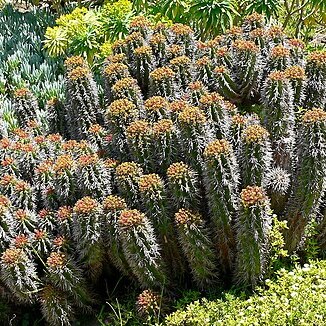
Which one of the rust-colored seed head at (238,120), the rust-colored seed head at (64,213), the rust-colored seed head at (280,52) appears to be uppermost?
the rust-colored seed head at (280,52)

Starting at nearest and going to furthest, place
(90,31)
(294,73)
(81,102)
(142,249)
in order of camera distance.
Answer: (142,249)
(294,73)
(81,102)
(90,31)

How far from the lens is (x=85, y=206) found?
3.17 metres

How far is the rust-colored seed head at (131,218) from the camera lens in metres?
3.04

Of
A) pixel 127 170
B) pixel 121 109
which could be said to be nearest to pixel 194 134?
pixel 127 170

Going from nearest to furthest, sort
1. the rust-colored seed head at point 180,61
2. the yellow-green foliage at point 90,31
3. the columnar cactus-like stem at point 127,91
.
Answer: the columnar cactus-like stem at point 127,91, the rust-colored seed head at point 180,61, the yellow-green foliage at point 90,31

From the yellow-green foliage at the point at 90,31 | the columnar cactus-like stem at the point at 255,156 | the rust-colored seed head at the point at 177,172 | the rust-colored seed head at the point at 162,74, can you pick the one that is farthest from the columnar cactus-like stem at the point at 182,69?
the yellow-green foliage at the point at 90,31

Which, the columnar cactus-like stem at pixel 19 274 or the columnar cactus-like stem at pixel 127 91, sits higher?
the columnar cactus-like stem at pixel 127 91

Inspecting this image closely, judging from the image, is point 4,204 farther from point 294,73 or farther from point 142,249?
point 294,73

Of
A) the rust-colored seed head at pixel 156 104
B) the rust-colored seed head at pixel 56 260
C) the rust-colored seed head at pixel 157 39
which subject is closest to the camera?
the rust-colored seed head at pixel 56 260

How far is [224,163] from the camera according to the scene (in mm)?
3090

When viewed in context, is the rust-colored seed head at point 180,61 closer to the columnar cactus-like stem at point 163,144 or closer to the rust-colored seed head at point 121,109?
the rust-colored seed head at point 121,109

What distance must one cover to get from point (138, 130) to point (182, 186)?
0.48m

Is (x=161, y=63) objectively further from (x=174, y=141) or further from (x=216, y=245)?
(x=216, y=245)

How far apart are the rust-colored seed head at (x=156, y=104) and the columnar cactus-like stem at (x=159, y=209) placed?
0.51m
